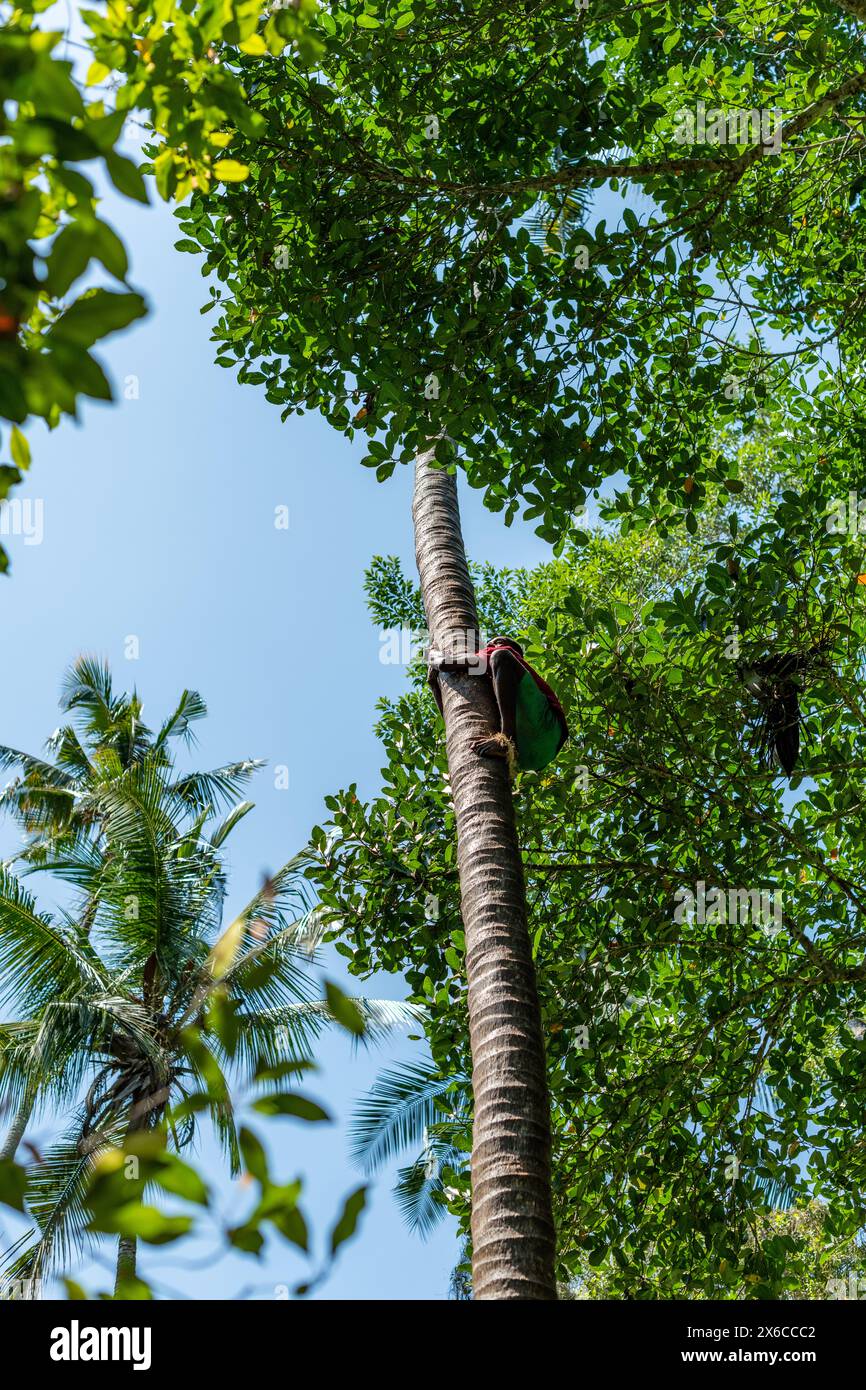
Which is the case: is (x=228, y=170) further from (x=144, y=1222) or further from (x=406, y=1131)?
(x=406, y=1131)

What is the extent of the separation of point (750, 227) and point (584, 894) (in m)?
3.78

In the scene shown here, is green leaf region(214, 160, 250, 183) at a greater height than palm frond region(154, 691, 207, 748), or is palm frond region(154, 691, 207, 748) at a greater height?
palm frond region(154, 691, 207, 748)

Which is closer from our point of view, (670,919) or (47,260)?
(47,260)

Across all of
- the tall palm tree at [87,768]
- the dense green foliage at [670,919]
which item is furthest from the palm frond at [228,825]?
the dense green foliage at [670,919]

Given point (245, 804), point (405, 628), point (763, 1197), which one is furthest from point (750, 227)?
point (245, 804)

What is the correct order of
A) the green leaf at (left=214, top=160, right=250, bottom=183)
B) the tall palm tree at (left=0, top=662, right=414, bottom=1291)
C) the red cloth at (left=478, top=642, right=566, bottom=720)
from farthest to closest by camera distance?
the tall palm tree at (left=0, top=662, right=414, bottom=1291) < the red cloth at (left=478, top=642, right=566, bottom=720) < the green leaf at (left=214, top=160, right=250, bottom=183)

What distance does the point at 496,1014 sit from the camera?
3.46 meters

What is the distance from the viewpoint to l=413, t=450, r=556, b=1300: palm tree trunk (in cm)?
294

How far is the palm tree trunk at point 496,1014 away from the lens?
2943 millimetres

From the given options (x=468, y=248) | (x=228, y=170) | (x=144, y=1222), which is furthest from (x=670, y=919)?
(x=144, y=1222)

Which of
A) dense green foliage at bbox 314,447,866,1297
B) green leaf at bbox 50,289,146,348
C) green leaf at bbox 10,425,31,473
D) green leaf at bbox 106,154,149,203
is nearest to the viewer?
green leaf at bbox 50,289,146,348

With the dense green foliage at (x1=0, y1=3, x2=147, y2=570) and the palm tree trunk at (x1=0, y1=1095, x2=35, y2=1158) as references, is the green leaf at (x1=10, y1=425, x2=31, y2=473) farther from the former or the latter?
the palm tree trunk at (x1=0, y1=1095, x2=35, y2=1158)

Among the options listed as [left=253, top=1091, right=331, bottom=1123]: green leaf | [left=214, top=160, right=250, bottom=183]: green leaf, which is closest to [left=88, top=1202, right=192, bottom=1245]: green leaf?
[left=253, top=1091, right=331, bottom=1123]: green leaf
